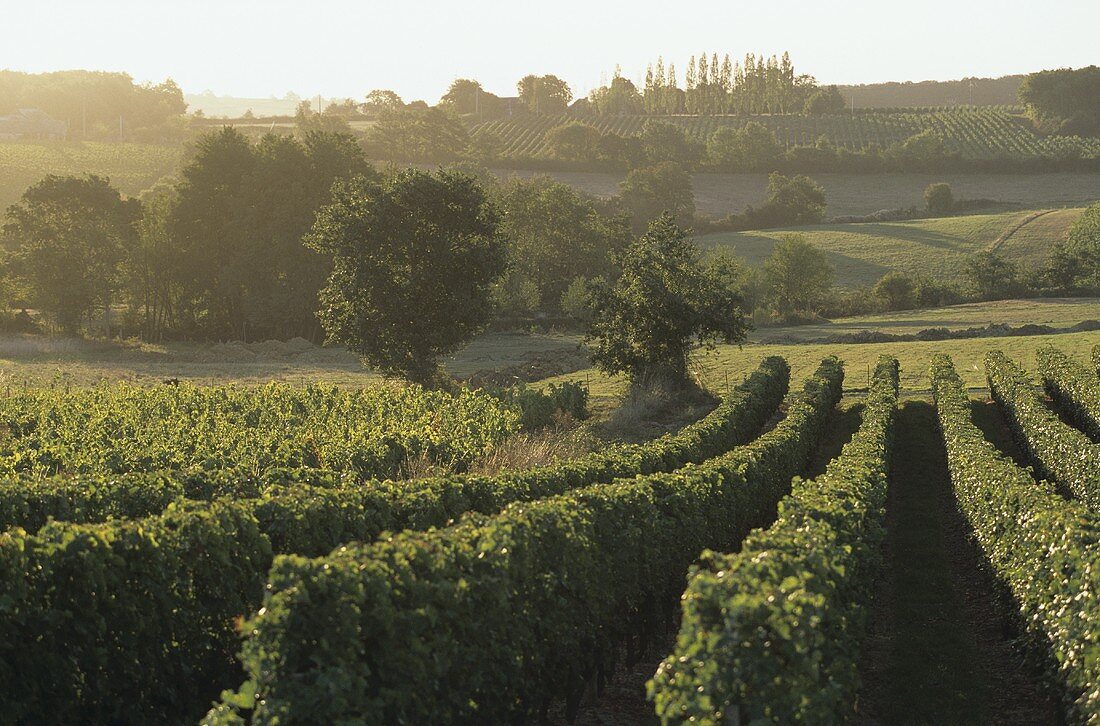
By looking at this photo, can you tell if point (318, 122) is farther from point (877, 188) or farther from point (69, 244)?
point (69, 244)

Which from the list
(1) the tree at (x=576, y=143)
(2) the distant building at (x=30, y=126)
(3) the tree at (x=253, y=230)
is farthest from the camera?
(2) the distant building at (x=30, y=126)

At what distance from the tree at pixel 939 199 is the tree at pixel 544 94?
8659cm

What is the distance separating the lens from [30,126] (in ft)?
552

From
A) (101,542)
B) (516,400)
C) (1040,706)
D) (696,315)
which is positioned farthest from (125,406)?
(1040,706)

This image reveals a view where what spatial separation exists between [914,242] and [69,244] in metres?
70.9

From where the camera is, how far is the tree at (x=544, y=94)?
19712cm

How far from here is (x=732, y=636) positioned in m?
8.43

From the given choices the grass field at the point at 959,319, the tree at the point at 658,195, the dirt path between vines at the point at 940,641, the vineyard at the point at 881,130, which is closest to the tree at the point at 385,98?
the vineyard at the point at 881,130

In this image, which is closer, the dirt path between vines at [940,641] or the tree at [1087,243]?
the dirt path between vines at [940,641]

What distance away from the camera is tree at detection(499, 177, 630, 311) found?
91750 mm

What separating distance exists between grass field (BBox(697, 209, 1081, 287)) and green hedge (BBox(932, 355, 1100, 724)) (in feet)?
243

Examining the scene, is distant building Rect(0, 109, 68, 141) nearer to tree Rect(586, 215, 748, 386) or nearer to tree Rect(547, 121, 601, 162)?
tree Rect(547, 121, 601, 162)

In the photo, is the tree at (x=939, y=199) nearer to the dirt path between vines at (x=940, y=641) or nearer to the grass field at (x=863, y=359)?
the grass field at (x=863, y=359)

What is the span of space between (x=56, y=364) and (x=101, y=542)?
164 ft
